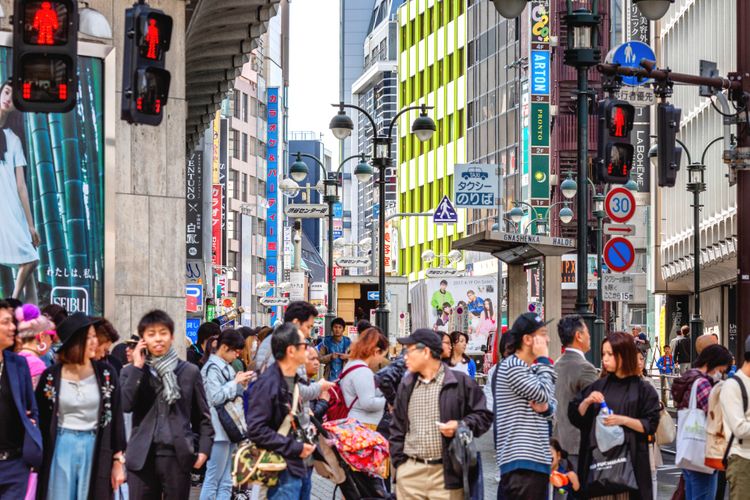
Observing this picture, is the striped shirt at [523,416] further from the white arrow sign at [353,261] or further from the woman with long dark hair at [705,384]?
the white arrow sign at [353,261]

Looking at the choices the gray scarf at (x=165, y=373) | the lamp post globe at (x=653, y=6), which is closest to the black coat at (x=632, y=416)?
the gray scarf at (x=165, y=373)

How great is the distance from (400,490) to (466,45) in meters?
80.9

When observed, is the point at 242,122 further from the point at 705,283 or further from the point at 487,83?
the point at 705,283

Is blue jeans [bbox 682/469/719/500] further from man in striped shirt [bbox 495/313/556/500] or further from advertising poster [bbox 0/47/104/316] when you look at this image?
advertising poster [bbox 0/47/104/316]

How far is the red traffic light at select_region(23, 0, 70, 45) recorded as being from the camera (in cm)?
1242

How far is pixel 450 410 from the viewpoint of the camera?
1123cm

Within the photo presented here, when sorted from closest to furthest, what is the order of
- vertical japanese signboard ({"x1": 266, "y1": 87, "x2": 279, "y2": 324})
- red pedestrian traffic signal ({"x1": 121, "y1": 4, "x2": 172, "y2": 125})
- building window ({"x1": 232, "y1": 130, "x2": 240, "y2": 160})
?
red pedestrian traffic signal ({"x1": 121, "y1": 4, "x2": 172, "y2": 125}), building window ({"x1": 232, "y1": 130, "x2": 240, "y2": 160}), vertical japanese signboard ({"x1": 266, "y1": 87, "x2": 279, "y2": 324})

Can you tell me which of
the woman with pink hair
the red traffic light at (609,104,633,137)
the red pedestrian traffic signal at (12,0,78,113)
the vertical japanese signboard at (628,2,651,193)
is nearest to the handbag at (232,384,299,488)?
the woman with pink hair

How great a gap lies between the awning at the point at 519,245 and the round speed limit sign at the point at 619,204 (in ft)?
2.65

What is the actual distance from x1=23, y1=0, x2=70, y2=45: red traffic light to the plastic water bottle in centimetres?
452

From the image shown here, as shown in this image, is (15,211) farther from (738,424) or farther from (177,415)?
(738,424)

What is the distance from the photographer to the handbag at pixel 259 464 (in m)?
11.3

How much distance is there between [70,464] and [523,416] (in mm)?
2894

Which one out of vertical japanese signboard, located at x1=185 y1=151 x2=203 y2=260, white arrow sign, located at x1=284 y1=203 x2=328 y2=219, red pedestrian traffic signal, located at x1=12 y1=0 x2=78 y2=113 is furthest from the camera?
vertical japanese signboard, located at x1=185 y1=151 x2=203 y2=260
